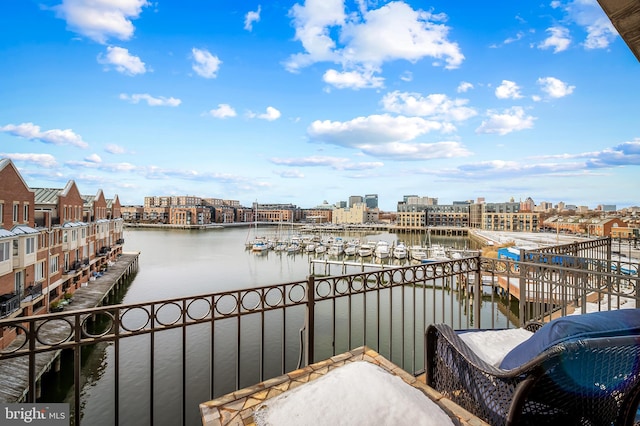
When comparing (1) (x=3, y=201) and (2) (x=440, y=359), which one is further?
(1) (x=3, y=201)

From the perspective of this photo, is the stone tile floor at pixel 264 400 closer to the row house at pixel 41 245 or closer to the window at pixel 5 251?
the row house at pixel 41 245

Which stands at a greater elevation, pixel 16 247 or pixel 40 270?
pixel 16 247

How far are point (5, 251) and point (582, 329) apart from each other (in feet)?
60.2

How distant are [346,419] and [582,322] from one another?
3.82 feet

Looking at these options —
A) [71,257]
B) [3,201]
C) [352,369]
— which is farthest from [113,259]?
[352,369]

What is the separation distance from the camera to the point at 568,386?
1358mm

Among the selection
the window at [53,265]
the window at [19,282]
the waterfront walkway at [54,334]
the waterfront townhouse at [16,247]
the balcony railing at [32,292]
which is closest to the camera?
the waterfront walkway at [54,334]

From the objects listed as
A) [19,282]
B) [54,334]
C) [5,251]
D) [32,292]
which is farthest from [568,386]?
[32,292]

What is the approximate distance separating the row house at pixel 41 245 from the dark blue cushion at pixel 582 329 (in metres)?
14.9

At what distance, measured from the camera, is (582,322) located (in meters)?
1.33

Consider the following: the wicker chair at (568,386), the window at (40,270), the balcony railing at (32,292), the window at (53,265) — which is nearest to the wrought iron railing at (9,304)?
the balcony railing at (32,292)

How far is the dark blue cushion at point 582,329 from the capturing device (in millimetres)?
1266

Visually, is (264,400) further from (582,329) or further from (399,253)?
(399,253)

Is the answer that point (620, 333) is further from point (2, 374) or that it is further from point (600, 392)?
point (2, 374)
